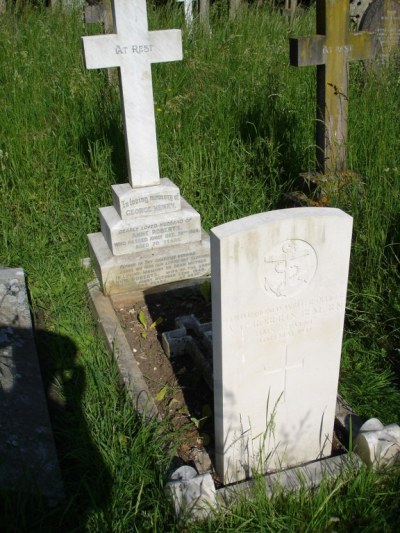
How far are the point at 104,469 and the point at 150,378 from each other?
0.64 meters

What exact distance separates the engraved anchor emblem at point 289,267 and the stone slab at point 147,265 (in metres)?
1.76

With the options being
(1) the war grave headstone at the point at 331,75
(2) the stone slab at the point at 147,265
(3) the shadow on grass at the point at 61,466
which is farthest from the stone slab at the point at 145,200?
(3) the shadow on grass at the point at 61,466

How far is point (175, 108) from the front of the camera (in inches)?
184

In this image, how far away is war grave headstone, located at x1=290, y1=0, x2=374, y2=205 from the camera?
3.64 m

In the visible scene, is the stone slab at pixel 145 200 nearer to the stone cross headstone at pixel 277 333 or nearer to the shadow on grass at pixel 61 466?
the shadow on grass at pixel 61 466

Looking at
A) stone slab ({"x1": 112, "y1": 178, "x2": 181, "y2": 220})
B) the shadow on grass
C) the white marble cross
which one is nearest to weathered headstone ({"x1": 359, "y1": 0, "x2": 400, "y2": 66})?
the white marble cross

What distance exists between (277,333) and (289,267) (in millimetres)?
280

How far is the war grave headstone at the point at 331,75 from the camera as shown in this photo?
143 inches

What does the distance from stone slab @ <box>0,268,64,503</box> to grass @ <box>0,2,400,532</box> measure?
3.8 inches

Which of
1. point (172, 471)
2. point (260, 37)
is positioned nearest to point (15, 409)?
point (172, 471)

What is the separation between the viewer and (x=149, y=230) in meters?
3.72

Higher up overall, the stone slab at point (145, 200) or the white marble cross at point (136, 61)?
the white marble cross at point (136, 61)

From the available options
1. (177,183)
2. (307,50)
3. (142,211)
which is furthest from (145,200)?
(307,50)

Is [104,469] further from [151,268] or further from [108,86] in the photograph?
[108,86]
